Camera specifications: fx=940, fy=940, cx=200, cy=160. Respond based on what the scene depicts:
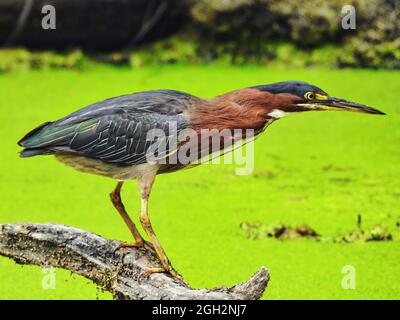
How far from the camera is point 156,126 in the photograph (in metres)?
2.75

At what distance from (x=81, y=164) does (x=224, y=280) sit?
85 centimetres

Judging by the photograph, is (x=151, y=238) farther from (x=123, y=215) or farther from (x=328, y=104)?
(x=328, y=104)

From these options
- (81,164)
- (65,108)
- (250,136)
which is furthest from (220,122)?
(65,108)

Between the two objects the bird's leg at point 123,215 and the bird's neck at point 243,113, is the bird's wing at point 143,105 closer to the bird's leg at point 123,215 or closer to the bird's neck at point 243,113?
the bird's neck at point 243,113

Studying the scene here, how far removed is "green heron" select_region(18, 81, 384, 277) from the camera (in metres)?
2.74

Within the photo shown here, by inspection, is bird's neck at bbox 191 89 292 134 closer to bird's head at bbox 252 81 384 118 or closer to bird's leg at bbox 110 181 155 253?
bird's head at bbox 252 81 384 118

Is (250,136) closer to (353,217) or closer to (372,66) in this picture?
(353,217)

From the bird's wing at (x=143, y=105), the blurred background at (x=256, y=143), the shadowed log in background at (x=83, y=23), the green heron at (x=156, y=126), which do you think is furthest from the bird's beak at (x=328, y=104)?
the shadowed log in background at (x=83, y=23)

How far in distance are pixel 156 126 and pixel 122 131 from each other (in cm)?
12

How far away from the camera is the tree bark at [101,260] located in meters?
2.58

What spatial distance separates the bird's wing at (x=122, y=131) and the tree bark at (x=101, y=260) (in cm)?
26

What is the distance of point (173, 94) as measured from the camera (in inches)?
111

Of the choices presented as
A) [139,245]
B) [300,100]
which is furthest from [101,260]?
[300,100]
